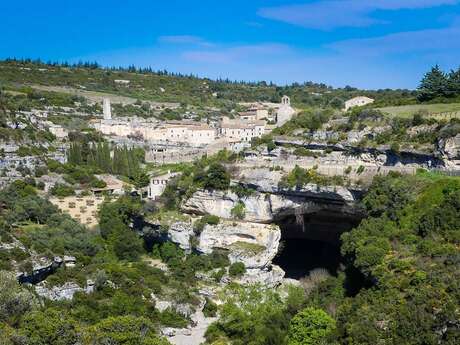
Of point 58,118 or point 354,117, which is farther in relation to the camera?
point 58,118

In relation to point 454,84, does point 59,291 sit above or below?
below

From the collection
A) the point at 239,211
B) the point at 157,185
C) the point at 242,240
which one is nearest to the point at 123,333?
the point at 242,240

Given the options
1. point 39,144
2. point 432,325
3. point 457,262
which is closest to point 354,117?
point 457,262

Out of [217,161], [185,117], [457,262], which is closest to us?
[457,262]

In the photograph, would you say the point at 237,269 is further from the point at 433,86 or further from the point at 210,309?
the point at 433,86

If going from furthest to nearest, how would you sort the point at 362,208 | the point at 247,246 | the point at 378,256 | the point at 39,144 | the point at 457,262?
the point at 39,144
the point at 247,246
the point at 362,208
the point at 378,256
the point at 457,262

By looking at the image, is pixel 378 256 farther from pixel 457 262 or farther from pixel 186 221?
pixel 186 221

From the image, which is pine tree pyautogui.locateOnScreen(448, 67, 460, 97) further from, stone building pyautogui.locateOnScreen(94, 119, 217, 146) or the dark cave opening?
stone building pyautogui.locateOnScreen(94, 119, 217, 146)
